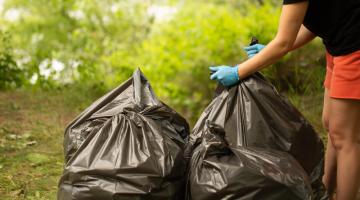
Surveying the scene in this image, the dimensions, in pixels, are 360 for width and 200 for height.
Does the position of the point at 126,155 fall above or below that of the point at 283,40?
below

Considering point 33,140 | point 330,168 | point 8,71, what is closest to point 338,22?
point 330,168

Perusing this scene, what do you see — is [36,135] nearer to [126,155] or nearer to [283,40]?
[126,155]

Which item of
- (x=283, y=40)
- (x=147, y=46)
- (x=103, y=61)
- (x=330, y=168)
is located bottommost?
(x=330, y=168)

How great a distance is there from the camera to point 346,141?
8.07 feet

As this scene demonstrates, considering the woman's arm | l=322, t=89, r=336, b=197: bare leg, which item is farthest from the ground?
the woman's arm

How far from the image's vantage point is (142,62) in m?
11.5

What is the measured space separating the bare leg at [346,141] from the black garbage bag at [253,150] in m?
0.13

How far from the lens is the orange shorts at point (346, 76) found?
230 centimetres

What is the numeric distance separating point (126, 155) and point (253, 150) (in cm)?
60

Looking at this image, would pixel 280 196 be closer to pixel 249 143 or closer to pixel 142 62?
pixel 249 143

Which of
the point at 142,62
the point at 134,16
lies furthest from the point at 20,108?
the point at 134,16

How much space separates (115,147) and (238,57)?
497 centimetres

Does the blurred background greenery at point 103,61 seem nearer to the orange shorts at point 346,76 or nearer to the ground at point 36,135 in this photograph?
the ground at point 36,135

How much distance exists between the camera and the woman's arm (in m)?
2.25
